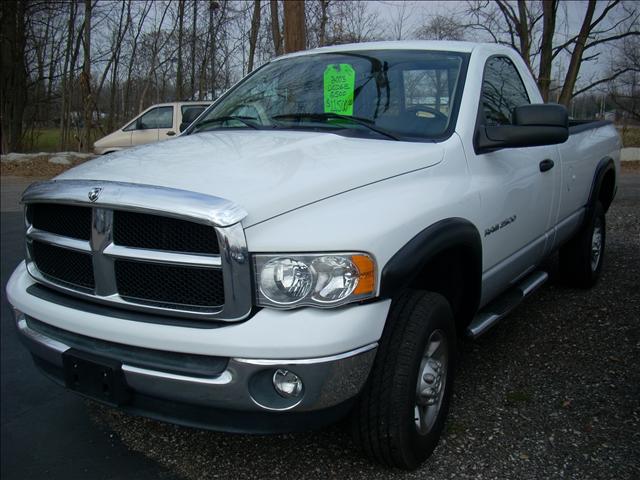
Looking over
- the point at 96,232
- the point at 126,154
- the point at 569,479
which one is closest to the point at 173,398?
the point at 96,232

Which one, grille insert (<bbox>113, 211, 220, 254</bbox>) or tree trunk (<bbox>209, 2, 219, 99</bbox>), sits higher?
tree trunk (<bbox>209, 2, 219, 99</bbox>)

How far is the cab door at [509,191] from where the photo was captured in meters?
3.14

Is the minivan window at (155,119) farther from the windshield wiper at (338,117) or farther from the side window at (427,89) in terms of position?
the side window at (427,89)

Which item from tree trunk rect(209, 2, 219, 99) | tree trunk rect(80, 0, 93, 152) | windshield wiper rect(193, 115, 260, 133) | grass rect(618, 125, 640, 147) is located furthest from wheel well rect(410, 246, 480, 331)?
tree trunk rect(209, 2, 219, 99)

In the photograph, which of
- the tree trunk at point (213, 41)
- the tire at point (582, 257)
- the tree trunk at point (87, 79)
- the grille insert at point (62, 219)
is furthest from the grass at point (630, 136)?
the grille insert at point (62, 219)

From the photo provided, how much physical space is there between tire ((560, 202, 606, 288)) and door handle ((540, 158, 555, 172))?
4.00ft

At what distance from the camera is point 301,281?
7.02 ft

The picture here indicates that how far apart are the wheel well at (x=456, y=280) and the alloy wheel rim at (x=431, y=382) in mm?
278

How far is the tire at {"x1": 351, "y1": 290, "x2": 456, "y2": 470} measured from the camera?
2377mm

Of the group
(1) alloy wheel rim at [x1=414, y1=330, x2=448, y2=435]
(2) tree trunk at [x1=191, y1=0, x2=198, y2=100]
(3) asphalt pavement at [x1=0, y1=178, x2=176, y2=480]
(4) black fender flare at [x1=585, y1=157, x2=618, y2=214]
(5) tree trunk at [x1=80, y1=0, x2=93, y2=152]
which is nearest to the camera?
(1) alloy wheel rim at [x1=414, y1=330, x2=448, y2=435]

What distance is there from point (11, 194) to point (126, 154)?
9815 mm

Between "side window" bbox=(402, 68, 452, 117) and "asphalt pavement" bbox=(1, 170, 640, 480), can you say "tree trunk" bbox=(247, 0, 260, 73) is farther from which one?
"side window" bbox=(402, 68, 452, 117)

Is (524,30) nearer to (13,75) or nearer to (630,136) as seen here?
(630,136)

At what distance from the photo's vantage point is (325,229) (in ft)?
7.19
